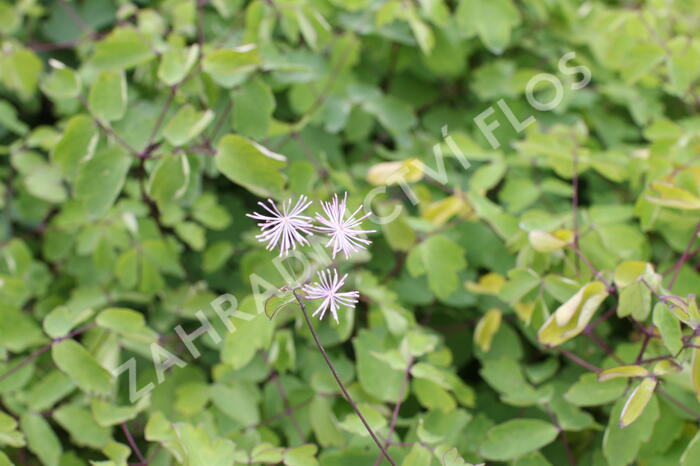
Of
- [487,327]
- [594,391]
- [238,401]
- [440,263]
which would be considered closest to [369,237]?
[440,263]

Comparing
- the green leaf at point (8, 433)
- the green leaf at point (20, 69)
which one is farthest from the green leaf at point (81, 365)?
the green leaf at point (20, 69)

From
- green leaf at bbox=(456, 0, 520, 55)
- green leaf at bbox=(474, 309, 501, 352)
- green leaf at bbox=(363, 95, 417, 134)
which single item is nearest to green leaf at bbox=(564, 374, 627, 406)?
green leaf at bbox=(474, 309, 501, 352)

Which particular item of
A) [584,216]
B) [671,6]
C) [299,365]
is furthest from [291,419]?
[671,6]

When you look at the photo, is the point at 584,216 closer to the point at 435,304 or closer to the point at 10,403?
the point at 435,304

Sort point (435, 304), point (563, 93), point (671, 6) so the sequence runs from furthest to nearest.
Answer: point (671, 6) < point (563, 93) < point (435, 304)

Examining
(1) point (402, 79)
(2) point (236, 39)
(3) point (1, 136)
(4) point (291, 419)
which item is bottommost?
(4) point (291, 419)

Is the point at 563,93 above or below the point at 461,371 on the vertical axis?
above

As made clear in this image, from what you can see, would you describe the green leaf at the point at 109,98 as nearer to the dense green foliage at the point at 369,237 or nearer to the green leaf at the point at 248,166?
the dense green foliage at the point at 369,237
